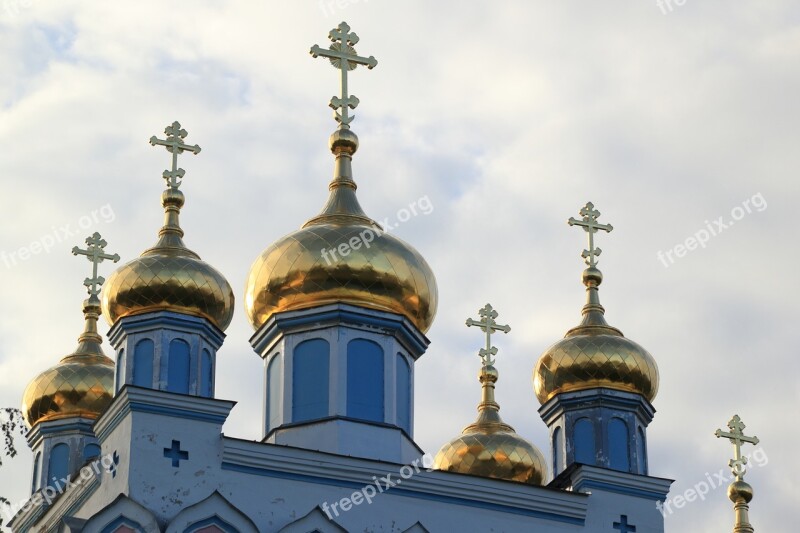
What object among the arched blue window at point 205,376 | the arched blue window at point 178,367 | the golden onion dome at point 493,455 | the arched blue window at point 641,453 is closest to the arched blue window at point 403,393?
the arched blue window at point 205,376

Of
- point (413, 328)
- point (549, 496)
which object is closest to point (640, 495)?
point (549, 496)

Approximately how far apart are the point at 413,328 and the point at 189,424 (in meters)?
3.52

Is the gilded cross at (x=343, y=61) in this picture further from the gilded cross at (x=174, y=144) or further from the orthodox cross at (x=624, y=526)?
the orthodox cross at (x=624, y=526)

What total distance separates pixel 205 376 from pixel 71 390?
15.3 ft

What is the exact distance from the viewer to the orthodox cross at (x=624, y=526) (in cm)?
2020

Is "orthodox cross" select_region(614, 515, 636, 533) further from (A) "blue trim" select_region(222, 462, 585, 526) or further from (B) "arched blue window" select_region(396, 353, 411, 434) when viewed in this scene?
(B) "arched blue window" select_region(396, 353, 411, 434)

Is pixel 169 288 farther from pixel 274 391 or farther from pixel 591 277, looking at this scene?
pixel 591 277

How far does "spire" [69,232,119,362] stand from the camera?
25.1 meters

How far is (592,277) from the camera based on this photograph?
906 inches

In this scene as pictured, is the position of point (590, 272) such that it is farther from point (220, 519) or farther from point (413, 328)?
point (220, 519)

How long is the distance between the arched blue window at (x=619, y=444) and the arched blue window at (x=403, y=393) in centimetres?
213

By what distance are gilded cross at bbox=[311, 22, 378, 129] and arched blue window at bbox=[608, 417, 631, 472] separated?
15.3ft

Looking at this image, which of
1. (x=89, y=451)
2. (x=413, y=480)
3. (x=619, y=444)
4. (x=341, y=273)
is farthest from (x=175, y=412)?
(x=89, y=451)

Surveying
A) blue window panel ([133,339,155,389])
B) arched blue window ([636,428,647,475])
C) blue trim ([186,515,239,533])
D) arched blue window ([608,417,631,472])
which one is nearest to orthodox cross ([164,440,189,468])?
blue trim ([186,515,239,533])
